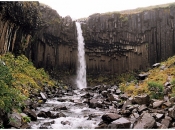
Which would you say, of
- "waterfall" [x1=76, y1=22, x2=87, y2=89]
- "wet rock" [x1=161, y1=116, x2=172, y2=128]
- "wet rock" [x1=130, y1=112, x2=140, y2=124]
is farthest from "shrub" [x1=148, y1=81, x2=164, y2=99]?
"waterfall" [x1=76, y1=22, x2=87, y2=89]

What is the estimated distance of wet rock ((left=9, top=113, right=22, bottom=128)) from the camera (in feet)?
28.3

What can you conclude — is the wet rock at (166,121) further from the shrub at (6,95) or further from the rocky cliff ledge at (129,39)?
the rocky cliff ledge at (129,39)

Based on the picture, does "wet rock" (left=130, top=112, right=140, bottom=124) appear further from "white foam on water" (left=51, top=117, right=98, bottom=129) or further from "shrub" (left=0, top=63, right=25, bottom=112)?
"shrub" (left=0, top=63, right=25, bottom=112)

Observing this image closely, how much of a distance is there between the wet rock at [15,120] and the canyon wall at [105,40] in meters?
20.3

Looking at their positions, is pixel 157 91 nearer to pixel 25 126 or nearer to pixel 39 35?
pixel 25 126

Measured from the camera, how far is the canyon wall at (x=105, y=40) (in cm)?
3322

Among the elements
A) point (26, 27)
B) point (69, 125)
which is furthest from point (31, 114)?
point (26, 27)

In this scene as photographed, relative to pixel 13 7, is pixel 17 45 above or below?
below

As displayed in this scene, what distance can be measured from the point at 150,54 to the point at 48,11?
697 inches

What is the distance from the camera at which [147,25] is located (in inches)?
1437

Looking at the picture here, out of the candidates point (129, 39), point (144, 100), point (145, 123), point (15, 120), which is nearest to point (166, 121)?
point (145, 123)

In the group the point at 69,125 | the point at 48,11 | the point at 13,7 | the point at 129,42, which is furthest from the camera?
the point at 129,42

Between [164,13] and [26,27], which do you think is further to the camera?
[164,13]

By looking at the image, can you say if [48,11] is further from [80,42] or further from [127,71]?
[127,71]
